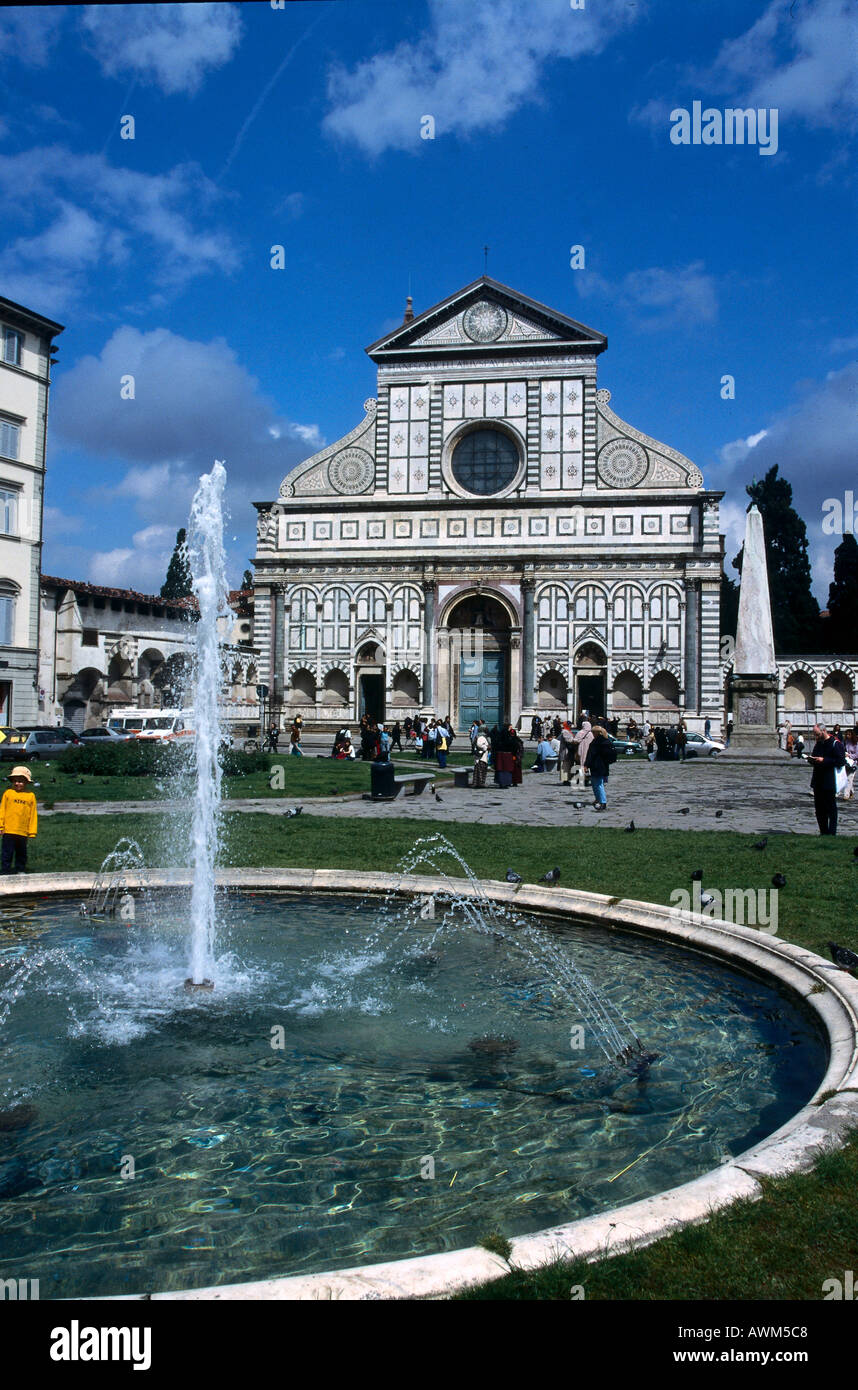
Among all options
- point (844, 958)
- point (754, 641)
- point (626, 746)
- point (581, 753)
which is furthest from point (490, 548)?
point (844, 958)

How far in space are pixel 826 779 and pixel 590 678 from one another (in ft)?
88.2

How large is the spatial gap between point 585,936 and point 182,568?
188 feet

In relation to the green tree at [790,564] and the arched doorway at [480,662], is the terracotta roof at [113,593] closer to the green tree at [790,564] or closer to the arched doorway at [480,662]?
the arched doorway at [480,662]

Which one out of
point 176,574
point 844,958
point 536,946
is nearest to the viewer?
point 844,958

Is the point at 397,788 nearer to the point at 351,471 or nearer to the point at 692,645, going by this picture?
the point at 692,645

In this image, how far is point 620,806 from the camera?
18.0 metres

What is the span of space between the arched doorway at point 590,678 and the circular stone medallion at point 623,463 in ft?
21.7

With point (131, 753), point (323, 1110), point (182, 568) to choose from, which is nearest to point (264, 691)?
point (131, 753)

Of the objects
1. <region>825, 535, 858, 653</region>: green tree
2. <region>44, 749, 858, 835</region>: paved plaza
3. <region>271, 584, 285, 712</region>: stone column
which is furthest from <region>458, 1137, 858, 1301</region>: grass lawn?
<region>825, 535, 858, 653</region>: green tree

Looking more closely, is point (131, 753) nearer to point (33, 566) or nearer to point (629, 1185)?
point (33, 566)

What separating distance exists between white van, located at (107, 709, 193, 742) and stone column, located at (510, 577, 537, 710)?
13.3 meters

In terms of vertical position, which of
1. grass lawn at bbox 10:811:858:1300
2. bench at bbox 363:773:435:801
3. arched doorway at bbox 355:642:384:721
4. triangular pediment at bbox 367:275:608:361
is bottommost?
grass lawn at bbox 10:811:858:1300

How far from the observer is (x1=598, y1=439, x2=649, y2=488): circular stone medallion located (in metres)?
39.3

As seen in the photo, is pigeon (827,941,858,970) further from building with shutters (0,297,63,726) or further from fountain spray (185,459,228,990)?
building with shutters (0,297,63,726)
